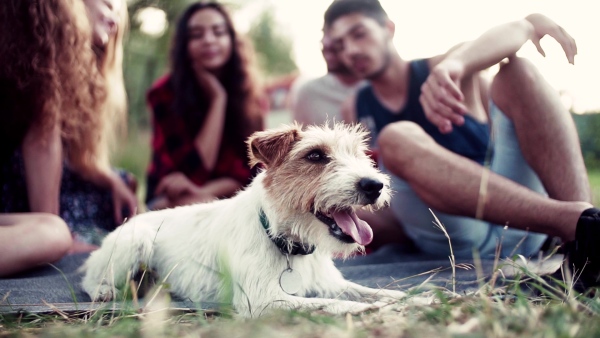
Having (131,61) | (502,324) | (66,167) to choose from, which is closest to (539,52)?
(502,324)

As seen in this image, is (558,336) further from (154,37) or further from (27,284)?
(154,37)

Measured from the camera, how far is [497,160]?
3604 mm

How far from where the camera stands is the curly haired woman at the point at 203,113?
5508 millimetres

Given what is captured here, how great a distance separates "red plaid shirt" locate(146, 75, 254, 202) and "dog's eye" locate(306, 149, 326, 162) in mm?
2797

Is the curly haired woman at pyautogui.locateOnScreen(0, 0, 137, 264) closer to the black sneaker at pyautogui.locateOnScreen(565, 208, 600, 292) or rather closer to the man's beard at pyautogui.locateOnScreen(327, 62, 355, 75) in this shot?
the man's beard at pyautogui.locateOnScreen(327, 62, 355, 75)

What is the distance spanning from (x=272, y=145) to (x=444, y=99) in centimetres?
98

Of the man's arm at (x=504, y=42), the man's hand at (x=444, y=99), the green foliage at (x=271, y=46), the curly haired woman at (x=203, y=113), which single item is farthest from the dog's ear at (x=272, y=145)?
the green foliage at (x=271, y=46)

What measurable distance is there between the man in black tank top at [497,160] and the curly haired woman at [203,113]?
2.20 m

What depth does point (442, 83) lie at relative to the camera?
282cm

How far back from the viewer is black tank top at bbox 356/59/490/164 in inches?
155

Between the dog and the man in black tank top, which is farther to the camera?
the man in black tank top

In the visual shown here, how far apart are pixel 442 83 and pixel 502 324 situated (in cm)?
158

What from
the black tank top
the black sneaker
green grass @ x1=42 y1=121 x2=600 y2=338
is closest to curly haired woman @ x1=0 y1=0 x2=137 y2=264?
green grass @ x1=42 y1=121 x2=600 y2=338

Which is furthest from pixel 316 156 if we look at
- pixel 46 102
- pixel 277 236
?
pixel 46 102
